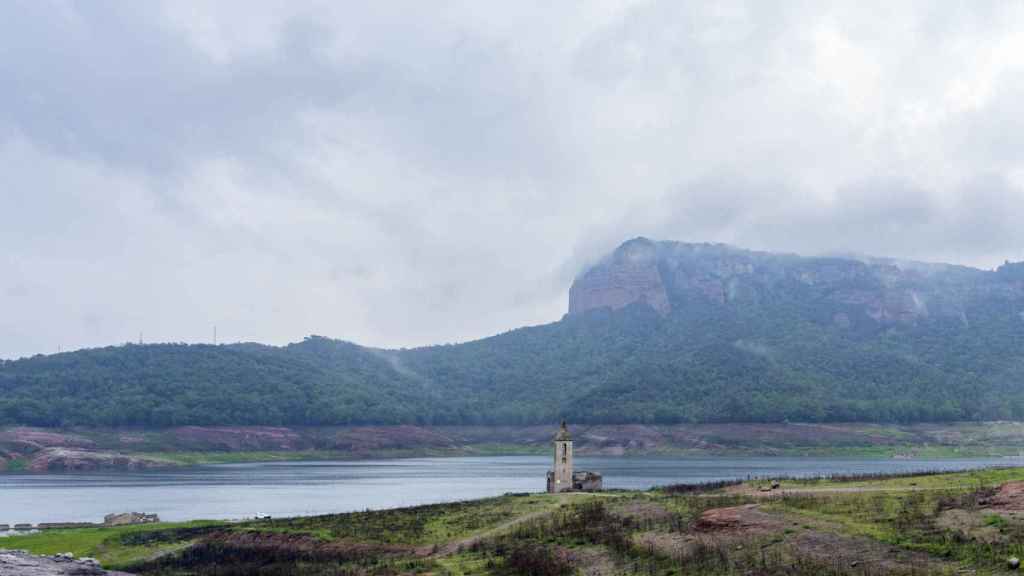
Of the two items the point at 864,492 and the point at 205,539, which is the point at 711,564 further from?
the point at 205,539

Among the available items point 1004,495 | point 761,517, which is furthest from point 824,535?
point 1004,495

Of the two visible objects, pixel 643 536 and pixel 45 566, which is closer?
pixel 643 536

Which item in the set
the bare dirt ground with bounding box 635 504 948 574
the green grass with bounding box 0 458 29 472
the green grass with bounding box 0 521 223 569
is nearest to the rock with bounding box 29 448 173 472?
the green grass with bounding box 0 458 29 472

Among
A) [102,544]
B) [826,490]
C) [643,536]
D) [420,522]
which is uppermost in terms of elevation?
[826,490]

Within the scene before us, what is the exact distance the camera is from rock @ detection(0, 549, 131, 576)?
48.2m

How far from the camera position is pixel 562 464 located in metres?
68.2

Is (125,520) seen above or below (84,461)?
below

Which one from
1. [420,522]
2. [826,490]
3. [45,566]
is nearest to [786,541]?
[826,490]

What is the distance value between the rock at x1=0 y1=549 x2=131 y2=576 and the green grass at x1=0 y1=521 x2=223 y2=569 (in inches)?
149

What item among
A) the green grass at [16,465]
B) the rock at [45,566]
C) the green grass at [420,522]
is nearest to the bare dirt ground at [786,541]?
the green grass at [420,522]

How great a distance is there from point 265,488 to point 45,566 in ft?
229

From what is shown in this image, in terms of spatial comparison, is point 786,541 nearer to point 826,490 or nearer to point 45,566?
point 826,490

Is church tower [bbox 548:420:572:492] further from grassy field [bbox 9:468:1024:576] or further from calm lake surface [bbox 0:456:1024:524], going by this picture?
calm lake surface [bbox 0:456:1024:524]

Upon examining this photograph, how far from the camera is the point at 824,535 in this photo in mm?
39531
